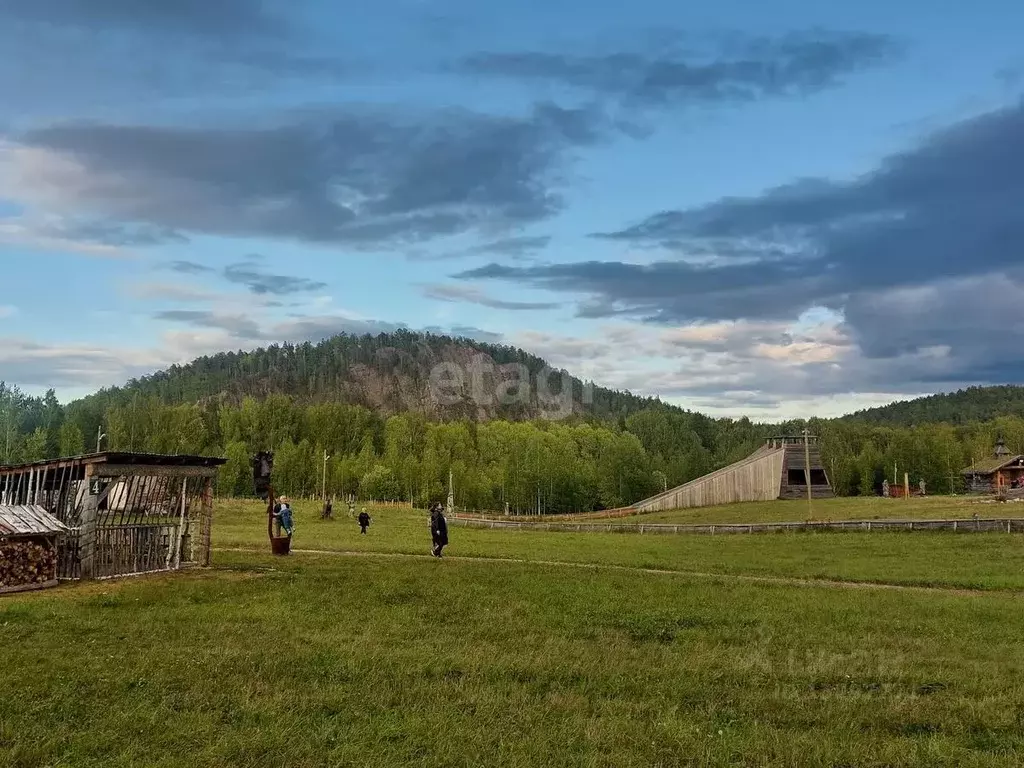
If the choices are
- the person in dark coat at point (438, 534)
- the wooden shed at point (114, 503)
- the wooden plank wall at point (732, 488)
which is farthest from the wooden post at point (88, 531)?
the wooden plank wall at point (732, 488)

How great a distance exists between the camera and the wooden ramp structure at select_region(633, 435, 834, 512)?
91.1 metres

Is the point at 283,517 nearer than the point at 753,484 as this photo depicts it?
Yes

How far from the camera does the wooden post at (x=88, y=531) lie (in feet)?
84.7

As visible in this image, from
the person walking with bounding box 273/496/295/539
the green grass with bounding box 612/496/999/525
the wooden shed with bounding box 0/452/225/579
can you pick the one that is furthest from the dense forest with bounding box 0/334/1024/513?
the wooden shed with bounding box 0/452/225/579

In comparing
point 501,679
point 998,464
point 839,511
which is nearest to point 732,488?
point 839,511

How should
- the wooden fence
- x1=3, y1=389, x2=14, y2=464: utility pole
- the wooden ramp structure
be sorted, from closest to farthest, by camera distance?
1. the wooden fence
2. the wooden ramp structure
3. x1=3, y1=389, x2=14, y2=464: utility pole

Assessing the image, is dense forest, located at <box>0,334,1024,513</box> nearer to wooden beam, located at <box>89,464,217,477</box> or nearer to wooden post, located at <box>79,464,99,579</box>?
wooden beam, located at <box>89,464,217,477</box>

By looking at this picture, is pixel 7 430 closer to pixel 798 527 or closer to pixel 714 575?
pixel 798 527

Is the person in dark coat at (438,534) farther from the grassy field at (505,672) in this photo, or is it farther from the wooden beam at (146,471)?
the wooden beam at (146,471)

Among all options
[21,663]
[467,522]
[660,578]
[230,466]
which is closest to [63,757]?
[21,663]

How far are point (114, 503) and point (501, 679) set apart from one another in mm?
22069

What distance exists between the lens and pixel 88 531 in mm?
25984

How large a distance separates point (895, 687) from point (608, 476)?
128411 mm

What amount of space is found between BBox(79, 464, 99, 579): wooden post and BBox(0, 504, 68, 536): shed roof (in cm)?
58
